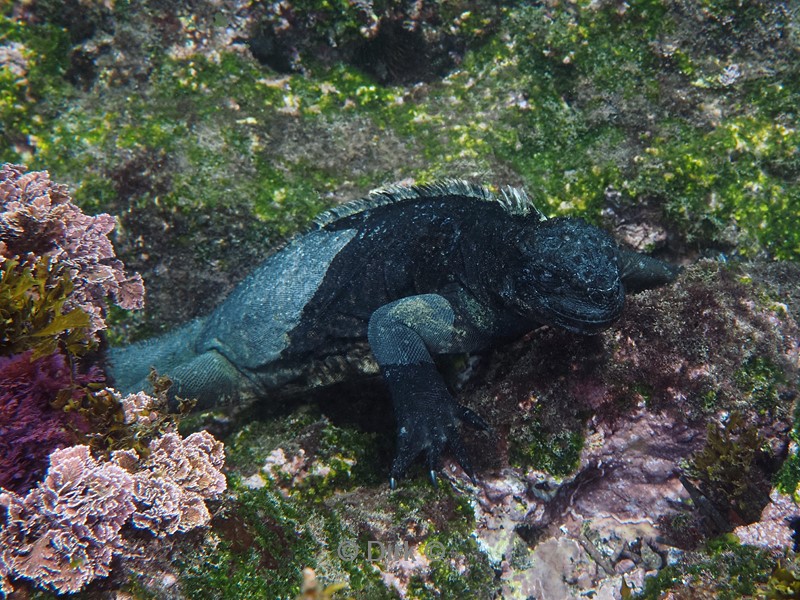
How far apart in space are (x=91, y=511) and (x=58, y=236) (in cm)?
181

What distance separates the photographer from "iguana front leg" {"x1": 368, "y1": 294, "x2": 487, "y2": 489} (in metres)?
3.19

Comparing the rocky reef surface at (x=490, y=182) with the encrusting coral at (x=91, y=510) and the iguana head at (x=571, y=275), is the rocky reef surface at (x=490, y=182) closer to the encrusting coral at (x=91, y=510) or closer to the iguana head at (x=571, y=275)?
the encrusting coral at (x=91, y=510)

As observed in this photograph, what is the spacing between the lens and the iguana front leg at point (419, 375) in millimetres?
3191

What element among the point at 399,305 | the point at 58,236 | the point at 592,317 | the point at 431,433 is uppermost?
the point at 58,236

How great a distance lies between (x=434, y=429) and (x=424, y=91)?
380cm

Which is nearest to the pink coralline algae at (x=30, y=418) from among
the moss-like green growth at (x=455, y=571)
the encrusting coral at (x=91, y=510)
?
the encrusting coral at (x=91, y=510)

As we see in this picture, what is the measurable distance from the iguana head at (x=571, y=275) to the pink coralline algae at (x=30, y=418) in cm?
275

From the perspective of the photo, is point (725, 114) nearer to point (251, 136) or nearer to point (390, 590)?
point (251, 136)

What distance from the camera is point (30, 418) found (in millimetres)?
2291

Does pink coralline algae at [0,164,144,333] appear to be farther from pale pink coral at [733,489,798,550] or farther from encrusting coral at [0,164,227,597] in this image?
pale pink coral at [733,489,798,550]

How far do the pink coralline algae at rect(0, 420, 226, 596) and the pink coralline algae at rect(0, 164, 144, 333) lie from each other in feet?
3.48

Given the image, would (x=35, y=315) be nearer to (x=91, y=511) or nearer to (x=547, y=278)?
(x=91, y=511)

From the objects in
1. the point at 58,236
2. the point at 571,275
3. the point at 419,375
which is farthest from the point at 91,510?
the point at 571,275

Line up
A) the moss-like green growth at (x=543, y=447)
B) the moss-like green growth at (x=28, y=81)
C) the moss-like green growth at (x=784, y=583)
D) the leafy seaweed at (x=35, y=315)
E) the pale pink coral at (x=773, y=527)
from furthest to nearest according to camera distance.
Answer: the moss-like green growth at (x=28, y=81)
the moss-like green growth at (x=543, y=447)
the pale pink coral at (x=773, y=527)
the leafy seaweed at (x=35, y=315)
the moss-like green growth at (x=784, y=583)
